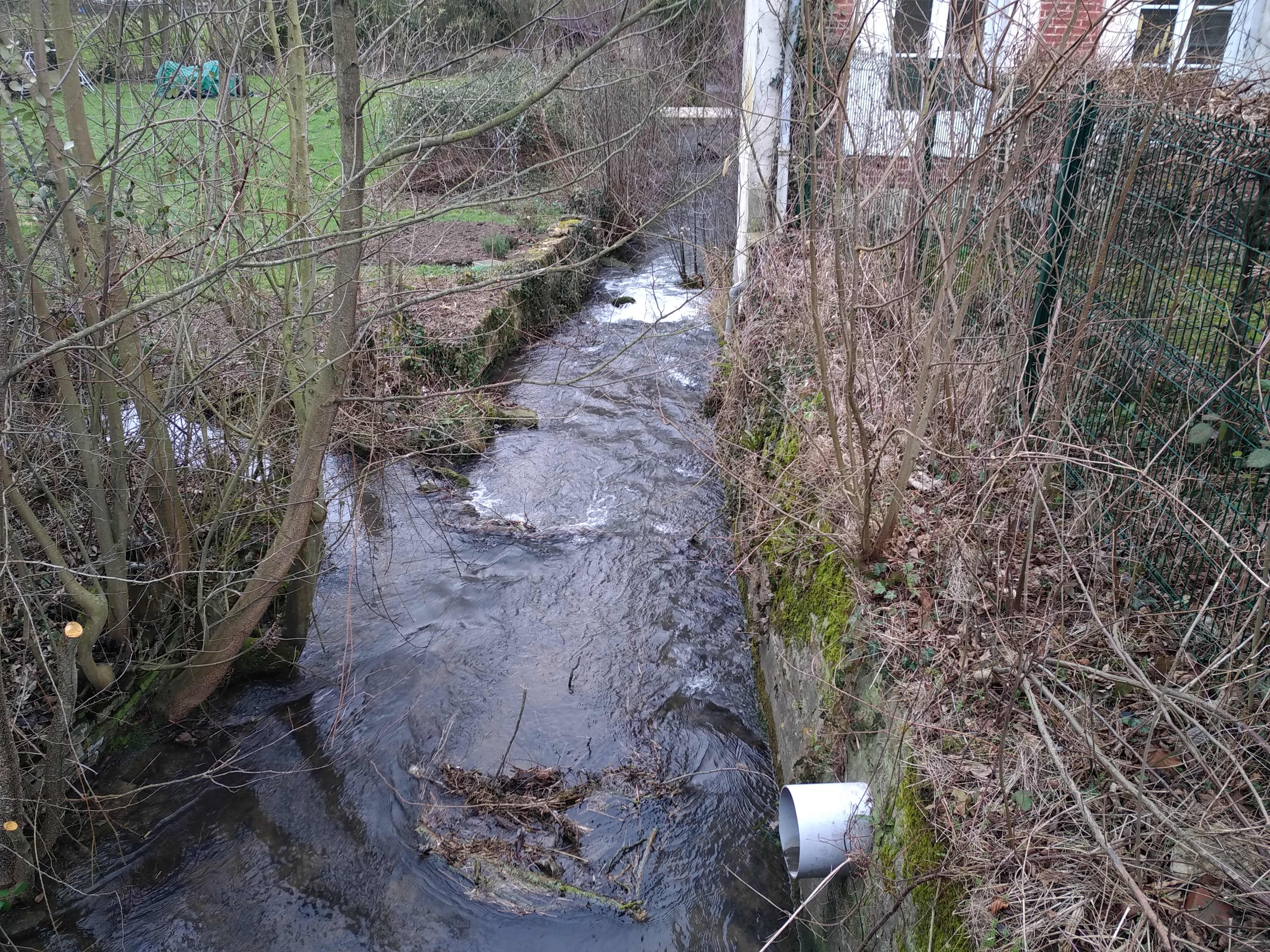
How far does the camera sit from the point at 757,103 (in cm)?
955

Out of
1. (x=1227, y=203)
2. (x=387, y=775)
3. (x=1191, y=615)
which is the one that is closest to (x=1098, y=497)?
(x=1191, y=615)

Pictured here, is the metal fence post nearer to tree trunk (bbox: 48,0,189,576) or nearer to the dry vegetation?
the dry vegetation

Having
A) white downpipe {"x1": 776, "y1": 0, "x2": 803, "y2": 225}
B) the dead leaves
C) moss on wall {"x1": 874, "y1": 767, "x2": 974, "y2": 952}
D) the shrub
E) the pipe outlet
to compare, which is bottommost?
the pipe outlet

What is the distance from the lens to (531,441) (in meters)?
8.99

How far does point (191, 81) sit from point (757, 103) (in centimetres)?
651

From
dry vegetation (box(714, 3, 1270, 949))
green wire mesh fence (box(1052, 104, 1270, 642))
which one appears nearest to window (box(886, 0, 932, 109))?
dry vegetation (box(714, 3, 1270, 949))

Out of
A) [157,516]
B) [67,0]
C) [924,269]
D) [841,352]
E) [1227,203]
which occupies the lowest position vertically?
[157,516]

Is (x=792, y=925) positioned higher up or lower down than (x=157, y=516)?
lower down

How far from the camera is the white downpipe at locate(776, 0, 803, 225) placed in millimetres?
8398

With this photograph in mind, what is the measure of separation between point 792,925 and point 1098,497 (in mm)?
2323

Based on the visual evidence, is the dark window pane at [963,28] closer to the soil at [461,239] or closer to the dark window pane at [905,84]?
the dark window pane at [905,84]

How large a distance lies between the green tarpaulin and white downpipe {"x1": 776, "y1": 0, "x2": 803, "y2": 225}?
4.63 metres

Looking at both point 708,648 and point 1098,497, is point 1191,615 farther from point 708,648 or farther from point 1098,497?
point 708,648

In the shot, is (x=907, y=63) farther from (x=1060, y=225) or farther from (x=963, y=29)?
(x=963, y=29)
